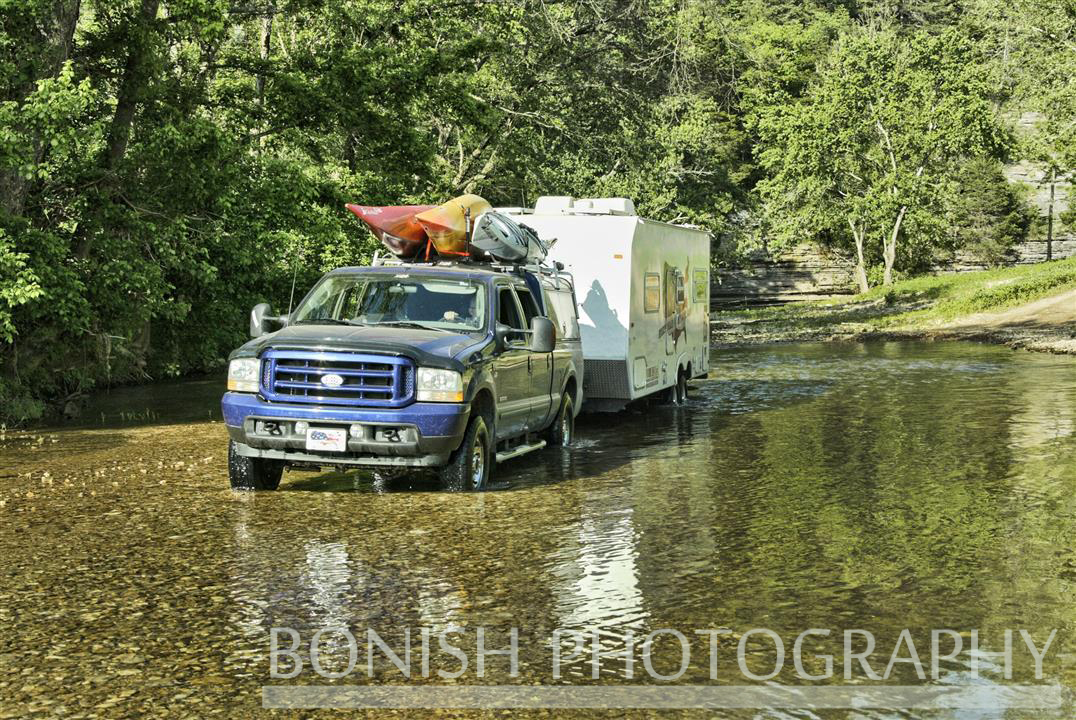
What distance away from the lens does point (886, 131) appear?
2739 inches

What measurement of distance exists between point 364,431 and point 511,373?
7.50 ft

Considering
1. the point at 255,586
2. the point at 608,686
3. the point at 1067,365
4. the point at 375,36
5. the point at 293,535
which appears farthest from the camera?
the point at 375,36

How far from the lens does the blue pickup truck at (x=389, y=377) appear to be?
38.6 ft

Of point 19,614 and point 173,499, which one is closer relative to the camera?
point 19,614

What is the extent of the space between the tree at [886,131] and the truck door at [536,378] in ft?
181

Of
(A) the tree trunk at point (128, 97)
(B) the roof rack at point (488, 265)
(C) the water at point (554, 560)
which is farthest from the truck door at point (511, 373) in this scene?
(A) the tree trunk at point (128, 97)

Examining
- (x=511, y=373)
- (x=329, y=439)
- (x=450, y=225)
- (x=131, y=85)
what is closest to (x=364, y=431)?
(x=329, y=439)

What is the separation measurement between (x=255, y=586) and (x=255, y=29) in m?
30.3

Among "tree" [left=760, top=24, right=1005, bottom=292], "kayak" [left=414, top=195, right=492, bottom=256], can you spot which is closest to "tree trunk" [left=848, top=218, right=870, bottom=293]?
"tree" [left=760, top=24, right=1005, bottom=292]

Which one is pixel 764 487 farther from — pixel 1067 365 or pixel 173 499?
pixel 1067 365

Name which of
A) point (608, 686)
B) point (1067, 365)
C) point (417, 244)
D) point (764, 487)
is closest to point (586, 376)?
point (417, 244)

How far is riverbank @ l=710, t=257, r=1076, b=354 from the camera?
142ft

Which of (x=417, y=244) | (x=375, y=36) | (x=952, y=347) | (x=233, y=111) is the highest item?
(x=375, y=36)

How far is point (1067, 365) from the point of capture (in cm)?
2864
